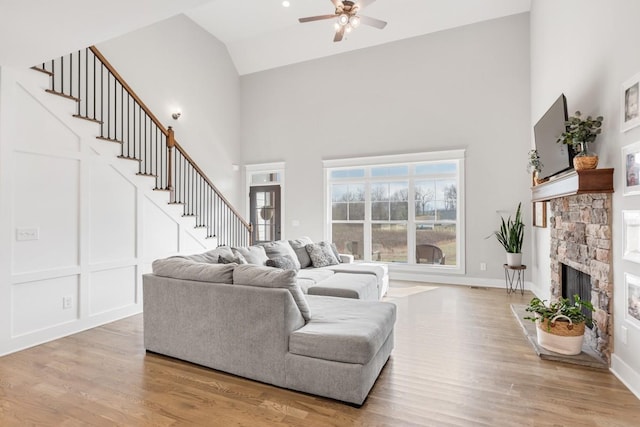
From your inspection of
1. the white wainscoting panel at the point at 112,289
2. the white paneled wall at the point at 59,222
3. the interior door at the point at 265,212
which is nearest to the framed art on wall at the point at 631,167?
the white paneled wall at the point at 59,222

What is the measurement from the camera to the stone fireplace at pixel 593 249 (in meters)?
2.85

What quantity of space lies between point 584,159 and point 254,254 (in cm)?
363

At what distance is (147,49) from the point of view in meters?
5.96

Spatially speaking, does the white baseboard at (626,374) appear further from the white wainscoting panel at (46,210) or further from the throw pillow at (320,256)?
the white wainscoting panel at (46,210)

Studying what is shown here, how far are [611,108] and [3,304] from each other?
224 inches

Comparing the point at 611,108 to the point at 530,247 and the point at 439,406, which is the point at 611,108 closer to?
the point at 439,406

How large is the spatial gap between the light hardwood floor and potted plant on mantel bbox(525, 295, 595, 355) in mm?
189

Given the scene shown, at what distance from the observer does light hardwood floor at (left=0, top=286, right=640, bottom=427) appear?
2.13m

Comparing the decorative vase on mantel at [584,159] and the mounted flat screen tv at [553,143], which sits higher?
the mounted flat screen tv at [553,143]

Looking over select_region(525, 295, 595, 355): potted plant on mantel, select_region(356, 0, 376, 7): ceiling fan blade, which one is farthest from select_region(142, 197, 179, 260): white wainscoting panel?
select_region(525, 295, 595, 355): potted plant on mantel

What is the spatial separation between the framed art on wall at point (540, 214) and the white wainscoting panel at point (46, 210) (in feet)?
19.7

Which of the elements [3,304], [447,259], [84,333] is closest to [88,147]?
[3,304]

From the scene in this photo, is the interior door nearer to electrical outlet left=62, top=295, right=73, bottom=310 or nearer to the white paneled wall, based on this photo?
the white paneled wall

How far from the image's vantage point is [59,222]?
3.56 metres
